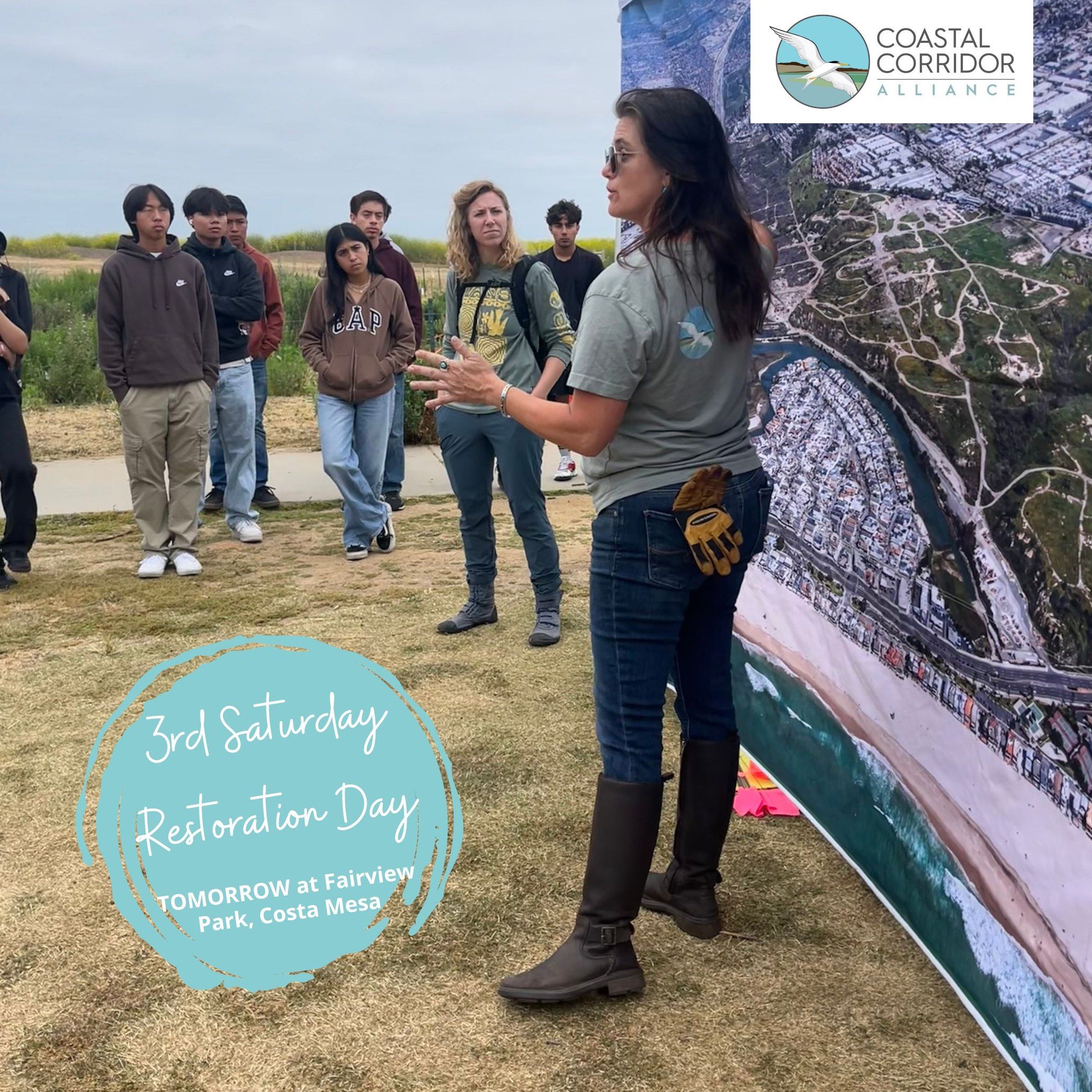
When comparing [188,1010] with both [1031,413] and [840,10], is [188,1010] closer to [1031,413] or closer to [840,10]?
[1031,413]

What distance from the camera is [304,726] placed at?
109 inches

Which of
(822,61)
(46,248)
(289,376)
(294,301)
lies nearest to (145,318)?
(822,61)

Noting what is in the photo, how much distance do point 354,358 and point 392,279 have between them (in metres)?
1.00

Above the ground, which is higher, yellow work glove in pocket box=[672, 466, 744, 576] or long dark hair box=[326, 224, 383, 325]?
long dark hair box=[326, 224, 383, 325]

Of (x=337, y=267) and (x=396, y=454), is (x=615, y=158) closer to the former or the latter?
(x=337, y=267)

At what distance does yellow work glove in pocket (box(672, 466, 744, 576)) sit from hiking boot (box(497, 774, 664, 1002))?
503 mm

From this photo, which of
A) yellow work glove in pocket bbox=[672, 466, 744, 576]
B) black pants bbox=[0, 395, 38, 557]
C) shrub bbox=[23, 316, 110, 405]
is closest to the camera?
yellow work glove in pocket bbox=[672, 466, 744, 576]

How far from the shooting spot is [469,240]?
461 centimetres

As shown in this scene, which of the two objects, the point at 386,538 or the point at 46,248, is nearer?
the point at 386,538

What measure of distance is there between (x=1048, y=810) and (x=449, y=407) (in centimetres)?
323

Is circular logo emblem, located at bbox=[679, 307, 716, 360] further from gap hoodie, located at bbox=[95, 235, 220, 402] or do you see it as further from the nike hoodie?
the nike hoodie

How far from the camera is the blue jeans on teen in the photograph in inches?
184

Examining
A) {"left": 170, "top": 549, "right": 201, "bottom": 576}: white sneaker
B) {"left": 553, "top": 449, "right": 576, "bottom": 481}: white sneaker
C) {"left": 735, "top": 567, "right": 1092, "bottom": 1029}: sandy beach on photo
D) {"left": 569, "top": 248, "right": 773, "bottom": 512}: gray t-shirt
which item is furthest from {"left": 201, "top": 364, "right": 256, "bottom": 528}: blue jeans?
{"left": 569, "top": 248, "right": 773, "bottom": 512}: gray t-shirt

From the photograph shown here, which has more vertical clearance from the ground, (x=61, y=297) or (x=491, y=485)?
(x=61, y=297)
